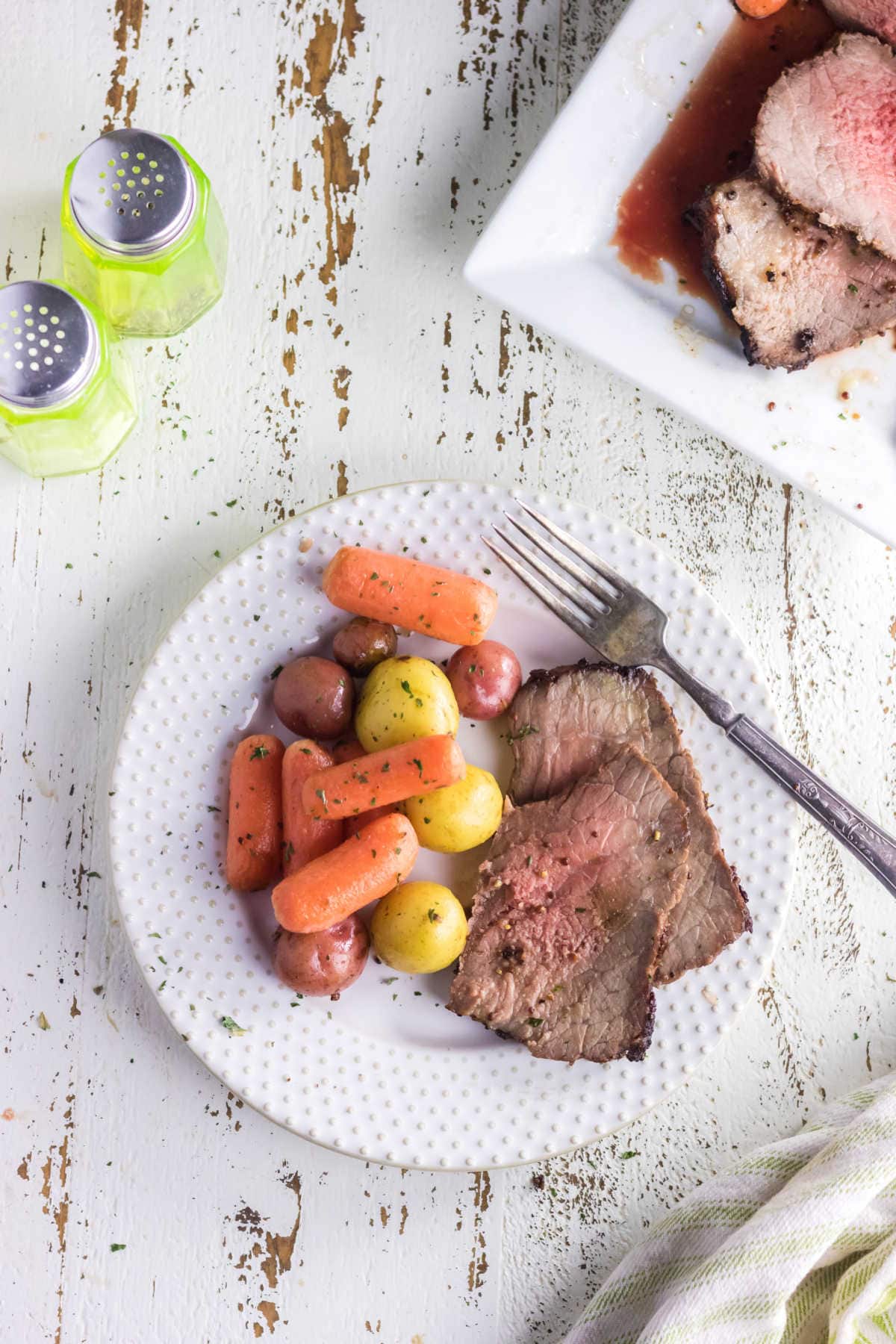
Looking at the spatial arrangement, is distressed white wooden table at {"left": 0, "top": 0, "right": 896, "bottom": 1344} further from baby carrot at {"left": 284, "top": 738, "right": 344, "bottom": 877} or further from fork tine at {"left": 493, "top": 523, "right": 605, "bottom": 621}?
baby carrot at {"left": 284, "top": 738, "right": 344, "bottom": 877}

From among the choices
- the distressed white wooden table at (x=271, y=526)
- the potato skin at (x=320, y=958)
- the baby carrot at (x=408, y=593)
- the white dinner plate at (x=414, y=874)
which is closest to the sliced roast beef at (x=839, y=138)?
the distressed white wooden table at (x=271, y=526)

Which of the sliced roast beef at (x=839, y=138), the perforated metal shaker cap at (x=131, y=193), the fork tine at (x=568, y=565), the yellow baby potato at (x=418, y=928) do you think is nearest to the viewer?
the perforated metal shaker cap at (x=131, y=193)

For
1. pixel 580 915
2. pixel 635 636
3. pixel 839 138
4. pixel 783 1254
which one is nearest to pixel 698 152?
pixel 839 138

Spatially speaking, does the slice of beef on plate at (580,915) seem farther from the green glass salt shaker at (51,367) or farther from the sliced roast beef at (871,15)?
the sliced roast beef at (871,15)

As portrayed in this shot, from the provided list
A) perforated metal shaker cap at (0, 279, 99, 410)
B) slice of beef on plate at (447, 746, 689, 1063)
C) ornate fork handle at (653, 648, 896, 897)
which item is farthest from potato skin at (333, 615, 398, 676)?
perforated metal shaker cap at (0, 279, 99, 410)

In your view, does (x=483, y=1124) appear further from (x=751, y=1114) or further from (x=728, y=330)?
(x=728, y=330)

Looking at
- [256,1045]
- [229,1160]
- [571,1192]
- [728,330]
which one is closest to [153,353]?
[728,330]
